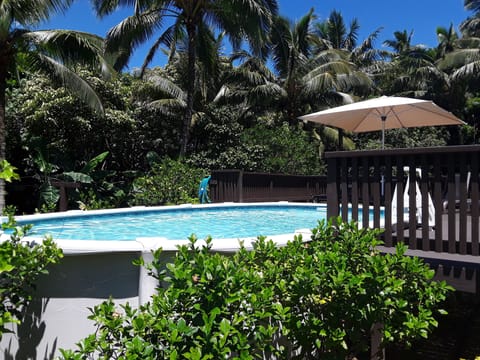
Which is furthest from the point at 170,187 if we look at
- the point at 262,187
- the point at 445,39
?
the point at 445,39

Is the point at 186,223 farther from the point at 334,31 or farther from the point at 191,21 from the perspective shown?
the point at 334,31

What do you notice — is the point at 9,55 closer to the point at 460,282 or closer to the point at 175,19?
the point at 175,19

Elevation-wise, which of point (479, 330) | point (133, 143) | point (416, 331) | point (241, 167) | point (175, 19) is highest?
point (175, 19)

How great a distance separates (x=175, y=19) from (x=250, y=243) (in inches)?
512

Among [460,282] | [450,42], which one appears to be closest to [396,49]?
[450,42]

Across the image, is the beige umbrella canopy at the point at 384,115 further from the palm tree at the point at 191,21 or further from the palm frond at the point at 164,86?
the palm frond at the point at 164,86

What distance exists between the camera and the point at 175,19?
1489 centimetres

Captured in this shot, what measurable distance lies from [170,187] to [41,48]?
5.00 m

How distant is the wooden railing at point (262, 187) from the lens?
1173 centimetres

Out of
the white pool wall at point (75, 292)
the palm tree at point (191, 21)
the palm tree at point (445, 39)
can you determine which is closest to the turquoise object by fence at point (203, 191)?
the palm tree at point (191, 21)

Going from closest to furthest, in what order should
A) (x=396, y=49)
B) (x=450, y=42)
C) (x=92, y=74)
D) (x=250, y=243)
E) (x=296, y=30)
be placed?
(x=250, y=243), (x=92, y=74), (x=296, y=30), (x=450, y=42), (x=396, y=49)

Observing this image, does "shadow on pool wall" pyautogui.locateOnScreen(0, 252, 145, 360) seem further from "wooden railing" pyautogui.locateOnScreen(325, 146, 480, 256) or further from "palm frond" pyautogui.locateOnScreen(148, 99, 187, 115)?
"palm frond" pyautogui.locateOnScreen(148, 99, 187, 115)

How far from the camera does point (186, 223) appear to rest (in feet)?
28.0

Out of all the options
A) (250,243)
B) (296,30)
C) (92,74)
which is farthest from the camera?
(296,30)
